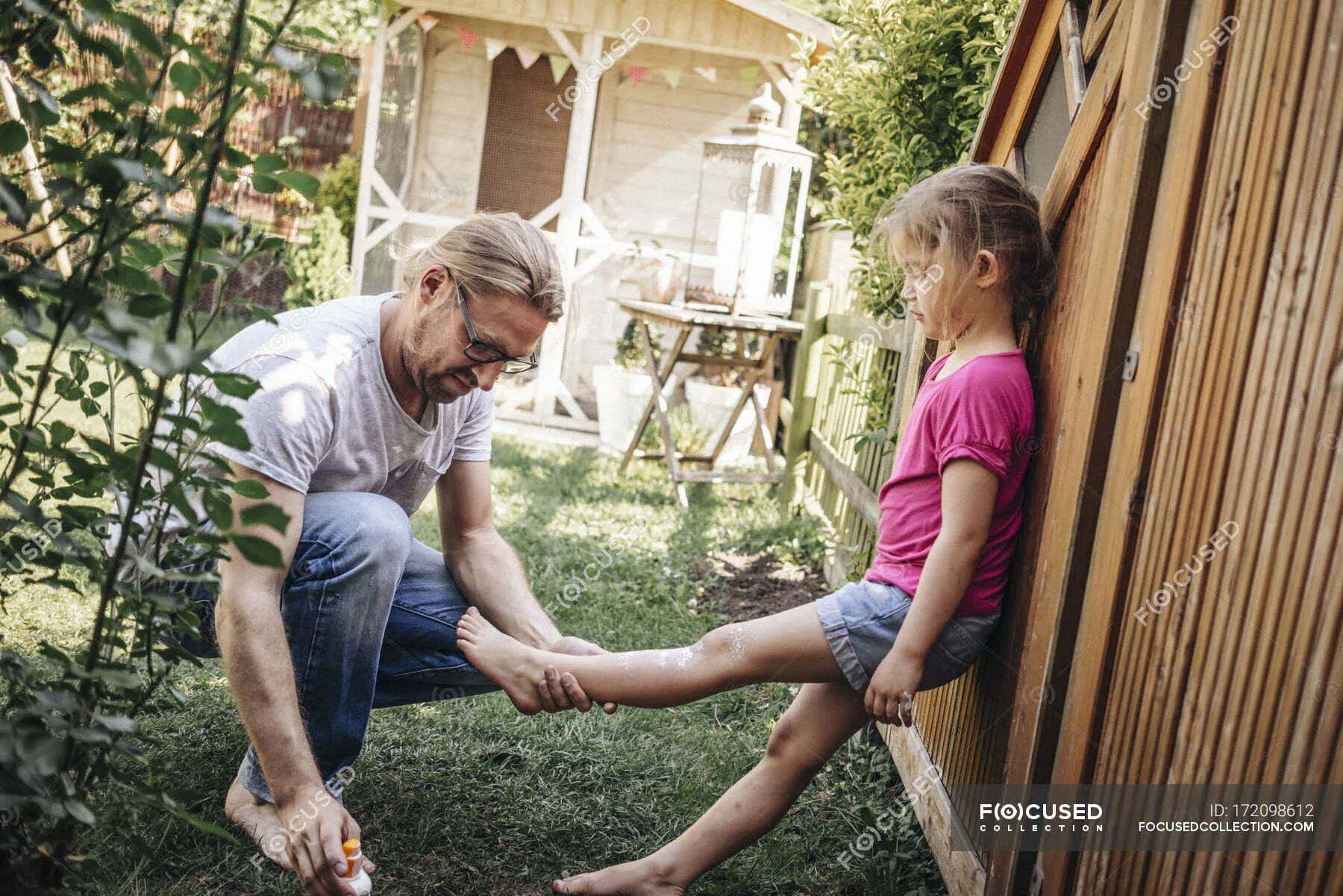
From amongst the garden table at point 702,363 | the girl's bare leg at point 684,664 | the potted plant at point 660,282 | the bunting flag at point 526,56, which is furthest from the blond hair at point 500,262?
the bunting flag at point 526,56

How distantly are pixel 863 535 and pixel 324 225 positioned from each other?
664 centimetres

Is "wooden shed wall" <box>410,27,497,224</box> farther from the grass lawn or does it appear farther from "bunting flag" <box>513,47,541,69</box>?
the grass lawn

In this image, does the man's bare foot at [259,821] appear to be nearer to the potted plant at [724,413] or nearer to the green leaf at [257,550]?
the green leaf at [257,550]

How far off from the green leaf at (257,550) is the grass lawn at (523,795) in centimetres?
52

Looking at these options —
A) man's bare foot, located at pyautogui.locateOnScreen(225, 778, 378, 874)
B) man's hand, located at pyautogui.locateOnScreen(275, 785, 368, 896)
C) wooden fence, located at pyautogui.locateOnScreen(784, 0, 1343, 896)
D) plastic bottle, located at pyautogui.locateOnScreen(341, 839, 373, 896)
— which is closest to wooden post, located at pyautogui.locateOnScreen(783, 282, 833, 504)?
wooden fence, located at pyautogui.locateOnScreen(784, 0, 1343, 896)

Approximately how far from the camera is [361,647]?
219cm

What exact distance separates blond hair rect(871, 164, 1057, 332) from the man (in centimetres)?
78

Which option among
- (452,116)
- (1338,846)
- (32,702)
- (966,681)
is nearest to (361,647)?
(32,702)

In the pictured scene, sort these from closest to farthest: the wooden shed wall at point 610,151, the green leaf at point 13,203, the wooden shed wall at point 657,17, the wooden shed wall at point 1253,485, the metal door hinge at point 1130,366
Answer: the green leaf at point 13,203, the wooden shed wall at point 1253,485, the metal door hinge at point 1130,366, the wooden shed wall at point 657,17, the wooden shed wall at point 610,151

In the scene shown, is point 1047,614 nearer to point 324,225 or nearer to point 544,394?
point 544,394

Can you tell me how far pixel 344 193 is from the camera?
32.5 ft

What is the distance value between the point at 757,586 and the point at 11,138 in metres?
3.63

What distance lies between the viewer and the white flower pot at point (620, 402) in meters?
7.45

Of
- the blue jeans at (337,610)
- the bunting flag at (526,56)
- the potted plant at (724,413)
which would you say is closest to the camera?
the blue jeans at (337,610)
